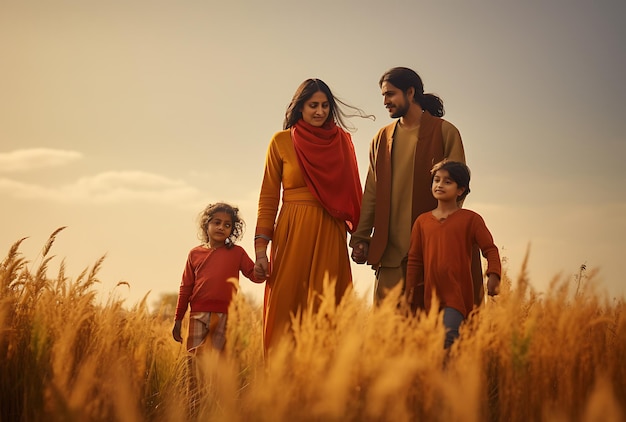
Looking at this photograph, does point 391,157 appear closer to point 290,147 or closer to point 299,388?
point 290,147

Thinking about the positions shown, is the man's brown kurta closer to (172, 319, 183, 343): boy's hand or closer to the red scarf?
the red scarf

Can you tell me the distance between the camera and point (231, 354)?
2658 millimetres

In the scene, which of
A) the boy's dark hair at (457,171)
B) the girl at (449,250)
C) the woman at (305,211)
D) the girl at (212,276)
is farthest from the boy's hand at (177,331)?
the boy's dark hair at (457,171)

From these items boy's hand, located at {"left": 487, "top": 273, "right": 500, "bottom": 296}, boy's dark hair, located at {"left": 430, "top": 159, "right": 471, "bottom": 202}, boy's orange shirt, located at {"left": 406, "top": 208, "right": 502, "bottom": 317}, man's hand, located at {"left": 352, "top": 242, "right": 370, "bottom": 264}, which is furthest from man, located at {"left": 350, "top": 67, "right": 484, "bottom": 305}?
boy's hand, located at {"left": 487, "top": 273, "right": 500, "bottom": 296}

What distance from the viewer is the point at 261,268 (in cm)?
489

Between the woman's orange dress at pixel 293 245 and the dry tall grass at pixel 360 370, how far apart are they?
1.11 meters

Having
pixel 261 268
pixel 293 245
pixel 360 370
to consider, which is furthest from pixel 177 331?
pixel 360 370

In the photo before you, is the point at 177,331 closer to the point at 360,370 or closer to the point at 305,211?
the point at 305,211

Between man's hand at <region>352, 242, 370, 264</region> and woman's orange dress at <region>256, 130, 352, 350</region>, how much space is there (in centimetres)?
10

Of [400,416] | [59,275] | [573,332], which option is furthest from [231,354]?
[59,275]

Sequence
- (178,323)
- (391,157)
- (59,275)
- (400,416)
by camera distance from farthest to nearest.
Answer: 1. (178,323)
2. (391,157)
3. (59,275)
4. (400,416)

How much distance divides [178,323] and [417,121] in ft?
8.15

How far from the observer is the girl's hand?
16.0 ft

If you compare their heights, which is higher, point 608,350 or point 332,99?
point 332,99
